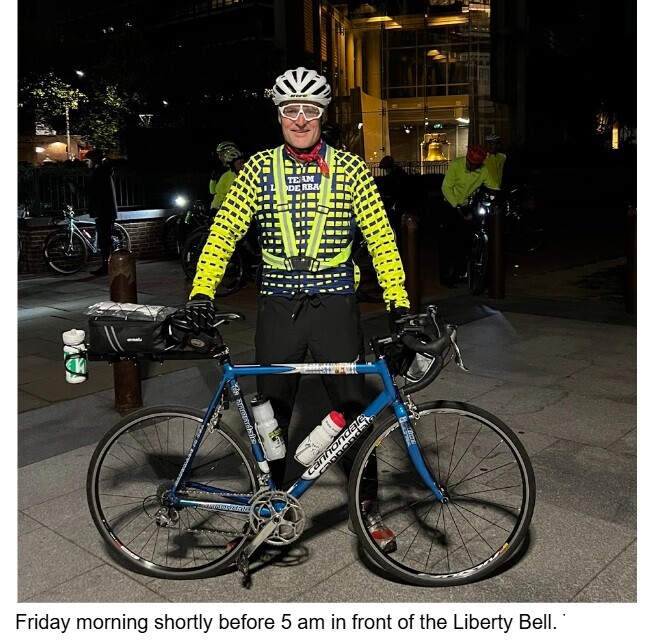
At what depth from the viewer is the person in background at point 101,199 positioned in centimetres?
1265

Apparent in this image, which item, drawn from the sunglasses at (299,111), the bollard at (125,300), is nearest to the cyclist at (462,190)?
the bollard at (125,300)

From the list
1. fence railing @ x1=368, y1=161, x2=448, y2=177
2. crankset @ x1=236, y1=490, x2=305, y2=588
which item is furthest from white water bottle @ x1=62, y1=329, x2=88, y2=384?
fence railing @ x1=368, y1=161, x2=448, y2=177

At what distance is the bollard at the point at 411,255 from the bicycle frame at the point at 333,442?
5.39 meters

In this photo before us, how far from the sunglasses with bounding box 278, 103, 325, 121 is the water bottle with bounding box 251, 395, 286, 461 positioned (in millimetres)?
1179

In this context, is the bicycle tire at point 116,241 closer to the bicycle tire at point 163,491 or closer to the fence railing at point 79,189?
the fence railing at point 79,189

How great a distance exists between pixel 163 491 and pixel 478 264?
24.1 ft

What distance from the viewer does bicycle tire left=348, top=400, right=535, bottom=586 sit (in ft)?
10.4

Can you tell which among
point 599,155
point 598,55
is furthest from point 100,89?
point 598,55

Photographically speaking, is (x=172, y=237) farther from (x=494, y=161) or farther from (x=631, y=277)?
(x=631, y=277)

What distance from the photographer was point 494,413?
17.9ft

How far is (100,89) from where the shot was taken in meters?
36.1

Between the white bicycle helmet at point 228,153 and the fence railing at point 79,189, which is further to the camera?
the fence railing at point 79,189
